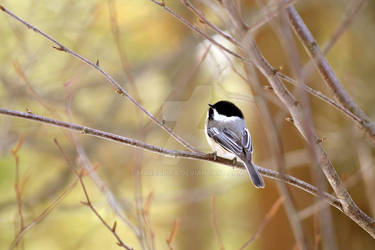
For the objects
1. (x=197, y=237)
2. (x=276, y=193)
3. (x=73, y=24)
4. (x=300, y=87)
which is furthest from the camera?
(x=197, y=237)

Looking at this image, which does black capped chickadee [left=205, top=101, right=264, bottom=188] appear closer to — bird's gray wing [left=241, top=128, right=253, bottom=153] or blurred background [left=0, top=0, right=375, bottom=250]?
bird's gray wing [left=241, top=128, right=253, bottom=153]

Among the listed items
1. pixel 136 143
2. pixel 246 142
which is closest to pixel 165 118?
pixel 246 142

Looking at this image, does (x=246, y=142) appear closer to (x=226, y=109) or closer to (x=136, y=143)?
(x=226, y=109)

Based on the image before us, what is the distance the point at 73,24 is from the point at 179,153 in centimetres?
355

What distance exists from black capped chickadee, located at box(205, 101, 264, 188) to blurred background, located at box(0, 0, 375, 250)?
0.23m

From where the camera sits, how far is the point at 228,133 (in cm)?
296

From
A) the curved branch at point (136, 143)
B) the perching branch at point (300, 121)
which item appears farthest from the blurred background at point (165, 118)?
the perching branch at point (300, 121)

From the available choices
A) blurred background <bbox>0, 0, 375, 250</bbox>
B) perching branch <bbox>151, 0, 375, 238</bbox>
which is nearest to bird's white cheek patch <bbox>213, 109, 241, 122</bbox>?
blurred background <bbox>0, 0, 375, 250</bbox>

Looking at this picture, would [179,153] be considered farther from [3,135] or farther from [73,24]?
[73,24]

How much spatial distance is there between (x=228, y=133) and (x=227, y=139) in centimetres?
8

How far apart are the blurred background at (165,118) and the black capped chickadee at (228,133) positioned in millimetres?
225

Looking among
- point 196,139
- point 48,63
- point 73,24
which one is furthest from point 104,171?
point 48,63

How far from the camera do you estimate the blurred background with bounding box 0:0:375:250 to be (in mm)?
3955

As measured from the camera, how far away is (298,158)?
371 centimetres
